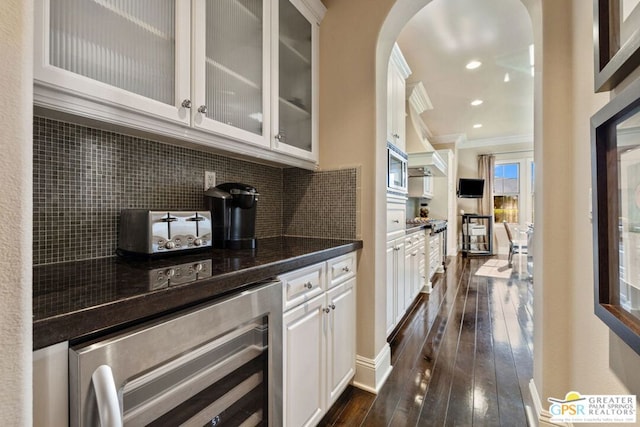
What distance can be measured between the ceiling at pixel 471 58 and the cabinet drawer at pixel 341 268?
238 cm

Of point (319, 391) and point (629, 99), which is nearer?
point (629, 99)

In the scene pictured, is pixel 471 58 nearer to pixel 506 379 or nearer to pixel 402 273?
pixel 402 273

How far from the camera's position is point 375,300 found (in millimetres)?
1765

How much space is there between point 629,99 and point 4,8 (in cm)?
125

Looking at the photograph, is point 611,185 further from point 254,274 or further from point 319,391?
point 319,391

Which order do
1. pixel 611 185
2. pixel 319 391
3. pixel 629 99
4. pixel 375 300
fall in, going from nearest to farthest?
pixel 629 99
pixel 611 185
pixel 319 391
pixel 375 300

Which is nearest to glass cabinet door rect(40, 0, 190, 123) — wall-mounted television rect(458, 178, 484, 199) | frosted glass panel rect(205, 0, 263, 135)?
frosted glass panel rect(205, 0, 263, 135)

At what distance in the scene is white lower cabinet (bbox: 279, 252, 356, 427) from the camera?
1.16 metres

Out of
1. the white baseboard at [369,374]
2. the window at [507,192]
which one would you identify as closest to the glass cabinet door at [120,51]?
the white baseboard at [369,374]

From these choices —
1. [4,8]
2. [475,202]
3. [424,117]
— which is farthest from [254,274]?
[475,202]

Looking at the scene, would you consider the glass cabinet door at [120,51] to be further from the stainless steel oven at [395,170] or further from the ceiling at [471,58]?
the ceiling at [471,58]

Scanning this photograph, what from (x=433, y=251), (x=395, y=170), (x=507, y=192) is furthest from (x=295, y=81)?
(x=507, y=192)

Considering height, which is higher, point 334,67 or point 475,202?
point 334,67

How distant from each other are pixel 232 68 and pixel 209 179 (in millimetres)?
579
